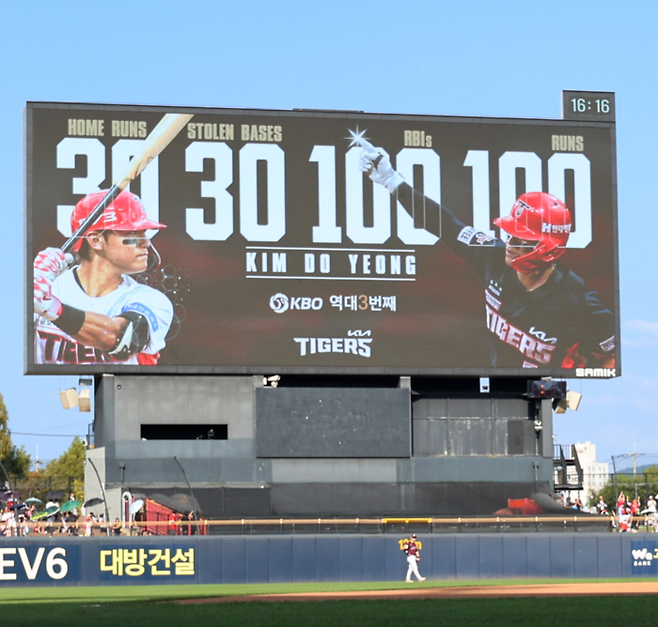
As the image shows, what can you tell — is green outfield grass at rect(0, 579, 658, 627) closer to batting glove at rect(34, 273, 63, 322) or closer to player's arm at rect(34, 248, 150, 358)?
player's arm at rect(34, 248, 150, 358)

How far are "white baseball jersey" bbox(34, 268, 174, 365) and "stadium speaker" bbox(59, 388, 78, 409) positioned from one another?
2.47m

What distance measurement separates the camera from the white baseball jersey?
4134 centimetres

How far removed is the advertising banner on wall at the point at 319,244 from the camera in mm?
41719

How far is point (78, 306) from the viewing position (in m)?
41.4

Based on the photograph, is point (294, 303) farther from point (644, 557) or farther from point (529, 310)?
point (644, 557)

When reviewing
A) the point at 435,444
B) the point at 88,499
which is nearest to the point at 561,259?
the point at 435,444

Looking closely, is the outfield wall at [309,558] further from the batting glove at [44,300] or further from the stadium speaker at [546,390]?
the batting glove at [44,300]

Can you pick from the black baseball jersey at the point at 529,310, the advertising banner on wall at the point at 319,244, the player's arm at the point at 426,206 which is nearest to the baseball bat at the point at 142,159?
the advertising banner on wall at the point at 319,244

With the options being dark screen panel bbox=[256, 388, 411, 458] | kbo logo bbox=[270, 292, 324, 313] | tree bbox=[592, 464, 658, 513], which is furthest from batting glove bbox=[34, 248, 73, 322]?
tree bbox=[592, 464, 658, 513]

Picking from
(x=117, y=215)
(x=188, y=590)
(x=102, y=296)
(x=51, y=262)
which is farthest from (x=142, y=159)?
(x=188, y=590)

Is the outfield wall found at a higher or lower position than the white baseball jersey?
lower

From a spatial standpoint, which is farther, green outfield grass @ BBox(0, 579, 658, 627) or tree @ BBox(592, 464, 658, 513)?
tree @ BBox(592, 464, 658, 513)

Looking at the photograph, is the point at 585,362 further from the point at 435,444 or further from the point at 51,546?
the point at 51,546

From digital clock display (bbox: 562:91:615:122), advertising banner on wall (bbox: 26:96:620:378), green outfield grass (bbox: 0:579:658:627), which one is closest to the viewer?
green outfield grass (bbox: 0:579:658:627)
